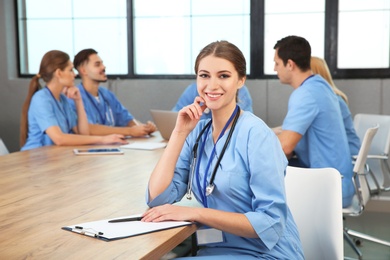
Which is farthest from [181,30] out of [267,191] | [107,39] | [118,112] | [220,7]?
[267,191]

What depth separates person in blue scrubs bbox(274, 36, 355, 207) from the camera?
3312mm

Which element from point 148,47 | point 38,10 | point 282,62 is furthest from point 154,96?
point 282,62

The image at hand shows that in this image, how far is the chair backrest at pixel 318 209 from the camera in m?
1.89

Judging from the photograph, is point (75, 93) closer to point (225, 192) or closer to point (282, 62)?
point (282, 62)

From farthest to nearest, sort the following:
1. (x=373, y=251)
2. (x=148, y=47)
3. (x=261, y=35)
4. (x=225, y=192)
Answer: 1. (x=148, y=47)
2. (x=261, y=35)
3. (x=373, y=251)
4. (x=225, y=192)

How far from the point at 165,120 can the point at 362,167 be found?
4.36ft

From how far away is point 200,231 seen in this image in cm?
185

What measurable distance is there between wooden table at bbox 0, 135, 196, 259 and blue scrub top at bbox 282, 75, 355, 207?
837 millimetres

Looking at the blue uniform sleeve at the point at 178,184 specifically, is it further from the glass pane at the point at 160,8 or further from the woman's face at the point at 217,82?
the glass pane at the point at 160,8

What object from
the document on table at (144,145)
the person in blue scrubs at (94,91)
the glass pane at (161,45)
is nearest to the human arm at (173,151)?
the document on table at (144,145)

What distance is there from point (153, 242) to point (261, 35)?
386 cm

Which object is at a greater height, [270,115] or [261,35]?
[261,35]

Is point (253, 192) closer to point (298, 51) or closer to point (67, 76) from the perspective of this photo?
point (298, 51)

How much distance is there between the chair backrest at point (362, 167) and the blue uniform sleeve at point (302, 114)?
336 mm
